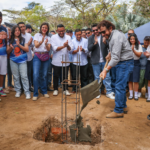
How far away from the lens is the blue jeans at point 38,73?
4.74 meters

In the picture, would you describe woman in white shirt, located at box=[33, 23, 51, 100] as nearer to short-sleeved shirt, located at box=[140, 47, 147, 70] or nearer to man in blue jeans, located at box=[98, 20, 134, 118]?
man in blue jeans, located at box=[98, 20, 134, 118]

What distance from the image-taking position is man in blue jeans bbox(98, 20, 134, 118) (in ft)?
10.9

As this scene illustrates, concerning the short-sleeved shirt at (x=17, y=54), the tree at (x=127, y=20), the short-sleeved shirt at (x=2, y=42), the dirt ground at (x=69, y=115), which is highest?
the tree at (x=127, y=20)

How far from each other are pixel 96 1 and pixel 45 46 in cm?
1365

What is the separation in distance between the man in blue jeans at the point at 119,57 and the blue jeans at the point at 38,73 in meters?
2.11

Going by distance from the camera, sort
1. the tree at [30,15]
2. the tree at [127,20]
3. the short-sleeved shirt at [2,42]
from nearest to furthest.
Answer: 1. the short-sleeved shirt at [2,42]
2. the tree at [127,20]
3. the tree at [30,15]

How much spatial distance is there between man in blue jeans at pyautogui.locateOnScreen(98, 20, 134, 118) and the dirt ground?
386mm

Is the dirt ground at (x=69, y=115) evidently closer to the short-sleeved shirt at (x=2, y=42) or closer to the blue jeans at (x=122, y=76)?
the blue jeans at (x=122, y=76)

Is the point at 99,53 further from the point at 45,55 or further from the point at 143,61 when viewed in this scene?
the point at 45,55

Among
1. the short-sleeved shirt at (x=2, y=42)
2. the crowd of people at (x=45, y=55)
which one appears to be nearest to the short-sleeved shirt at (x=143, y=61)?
A: the crowd of people at (x=45, y=55)

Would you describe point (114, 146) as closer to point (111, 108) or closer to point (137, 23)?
point (111, 108)

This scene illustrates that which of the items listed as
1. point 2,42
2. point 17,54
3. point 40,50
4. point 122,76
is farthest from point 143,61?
point 2,42

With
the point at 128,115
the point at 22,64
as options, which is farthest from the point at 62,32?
the point at 128,115

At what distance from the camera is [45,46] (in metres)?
4.79
